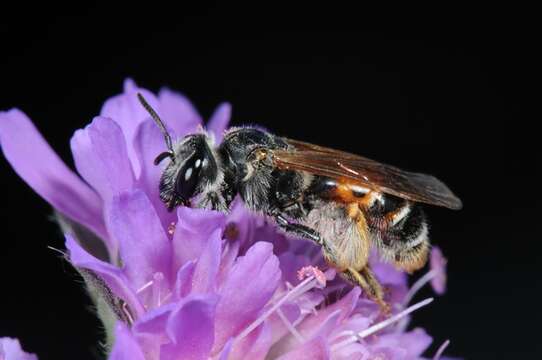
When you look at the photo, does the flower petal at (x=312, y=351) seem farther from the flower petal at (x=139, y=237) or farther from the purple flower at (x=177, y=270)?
the flower petal at (x=139, y=237)

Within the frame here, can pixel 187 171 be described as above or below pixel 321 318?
above

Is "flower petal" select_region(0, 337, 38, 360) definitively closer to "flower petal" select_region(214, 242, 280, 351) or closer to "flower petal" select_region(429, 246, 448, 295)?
"flower petal" select_region(214, 242, 280, 351)

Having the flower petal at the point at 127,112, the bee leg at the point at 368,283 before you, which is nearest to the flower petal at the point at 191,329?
the bee leg at the point at 368,283

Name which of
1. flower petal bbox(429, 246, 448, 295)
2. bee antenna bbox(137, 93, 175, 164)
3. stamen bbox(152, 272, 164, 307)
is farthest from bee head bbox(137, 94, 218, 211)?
flower petal bbox(429, 246, 448, 295)

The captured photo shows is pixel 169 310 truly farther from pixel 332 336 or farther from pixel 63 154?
pixel 63 154

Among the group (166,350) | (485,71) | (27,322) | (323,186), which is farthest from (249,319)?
(485,71)

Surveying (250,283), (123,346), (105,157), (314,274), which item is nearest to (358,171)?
(314,274)

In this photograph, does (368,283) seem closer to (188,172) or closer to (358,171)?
(358,171)
